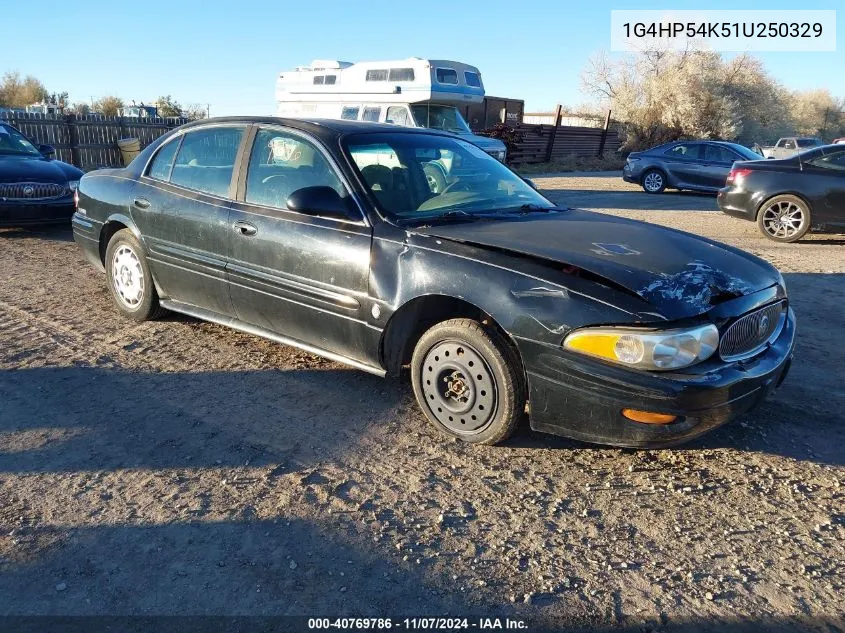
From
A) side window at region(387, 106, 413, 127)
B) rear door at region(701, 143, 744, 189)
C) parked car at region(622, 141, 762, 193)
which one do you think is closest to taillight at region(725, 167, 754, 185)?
parked car at region(622, 141, 762, 193)

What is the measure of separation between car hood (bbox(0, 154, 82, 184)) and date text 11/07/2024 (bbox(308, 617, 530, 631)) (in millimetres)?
8054

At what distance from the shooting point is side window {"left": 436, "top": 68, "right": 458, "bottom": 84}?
17303mm

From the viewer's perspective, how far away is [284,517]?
2.84 meters

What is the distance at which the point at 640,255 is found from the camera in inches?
136

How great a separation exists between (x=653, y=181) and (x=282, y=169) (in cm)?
1464

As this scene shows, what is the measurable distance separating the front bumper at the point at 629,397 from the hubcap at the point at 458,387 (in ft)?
0.81

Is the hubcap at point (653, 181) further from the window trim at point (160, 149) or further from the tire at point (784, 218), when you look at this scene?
the window trim at point (160, 149)

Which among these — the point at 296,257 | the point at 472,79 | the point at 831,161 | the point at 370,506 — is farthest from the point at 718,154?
the point at 370,506

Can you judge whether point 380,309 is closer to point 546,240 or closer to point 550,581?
point 546,240

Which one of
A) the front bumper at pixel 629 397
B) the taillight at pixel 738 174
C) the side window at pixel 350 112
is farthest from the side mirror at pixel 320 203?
the side window at pixel 350 112

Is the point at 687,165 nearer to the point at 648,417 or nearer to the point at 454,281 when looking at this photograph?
the point at 454,281

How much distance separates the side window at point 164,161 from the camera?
5.02 meters

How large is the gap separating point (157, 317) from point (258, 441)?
90.5 inches

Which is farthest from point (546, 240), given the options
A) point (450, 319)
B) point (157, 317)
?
point (157, 317)
